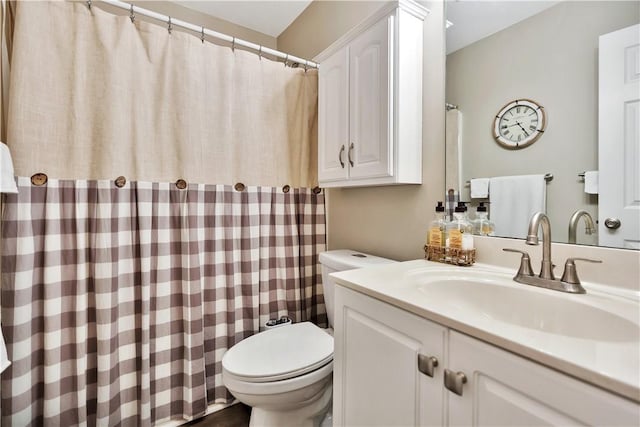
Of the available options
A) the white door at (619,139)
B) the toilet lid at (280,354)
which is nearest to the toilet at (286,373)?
the toilet lid at (280,354)

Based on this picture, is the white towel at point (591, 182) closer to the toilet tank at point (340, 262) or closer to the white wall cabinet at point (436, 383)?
the white wall cabinet at point (436, 383)

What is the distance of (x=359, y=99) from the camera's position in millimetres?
Result: 1393

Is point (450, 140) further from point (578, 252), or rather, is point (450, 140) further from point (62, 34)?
point (62, 34)

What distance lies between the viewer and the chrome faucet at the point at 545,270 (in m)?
0.82

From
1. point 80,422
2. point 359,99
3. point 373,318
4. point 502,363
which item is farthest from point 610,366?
point 80,422

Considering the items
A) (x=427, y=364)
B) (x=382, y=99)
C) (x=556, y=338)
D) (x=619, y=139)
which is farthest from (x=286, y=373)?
(x=619, y=139)

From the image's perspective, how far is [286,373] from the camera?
116cm

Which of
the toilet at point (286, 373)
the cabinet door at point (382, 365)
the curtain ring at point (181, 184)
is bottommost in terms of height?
the toilet at point (286, 373)

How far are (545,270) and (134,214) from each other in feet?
5.24

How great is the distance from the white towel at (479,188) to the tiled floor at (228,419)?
5.03 ft

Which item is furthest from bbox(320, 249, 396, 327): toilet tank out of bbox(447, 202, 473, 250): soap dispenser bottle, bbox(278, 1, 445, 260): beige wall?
bbox(447, 202, 473, 250): soap dispenser bottle

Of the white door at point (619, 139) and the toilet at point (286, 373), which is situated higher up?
the white door at point (619, 139)

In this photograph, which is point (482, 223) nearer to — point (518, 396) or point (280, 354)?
point (518, 396)

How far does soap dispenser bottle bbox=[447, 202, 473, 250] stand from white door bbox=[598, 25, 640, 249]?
36cm
